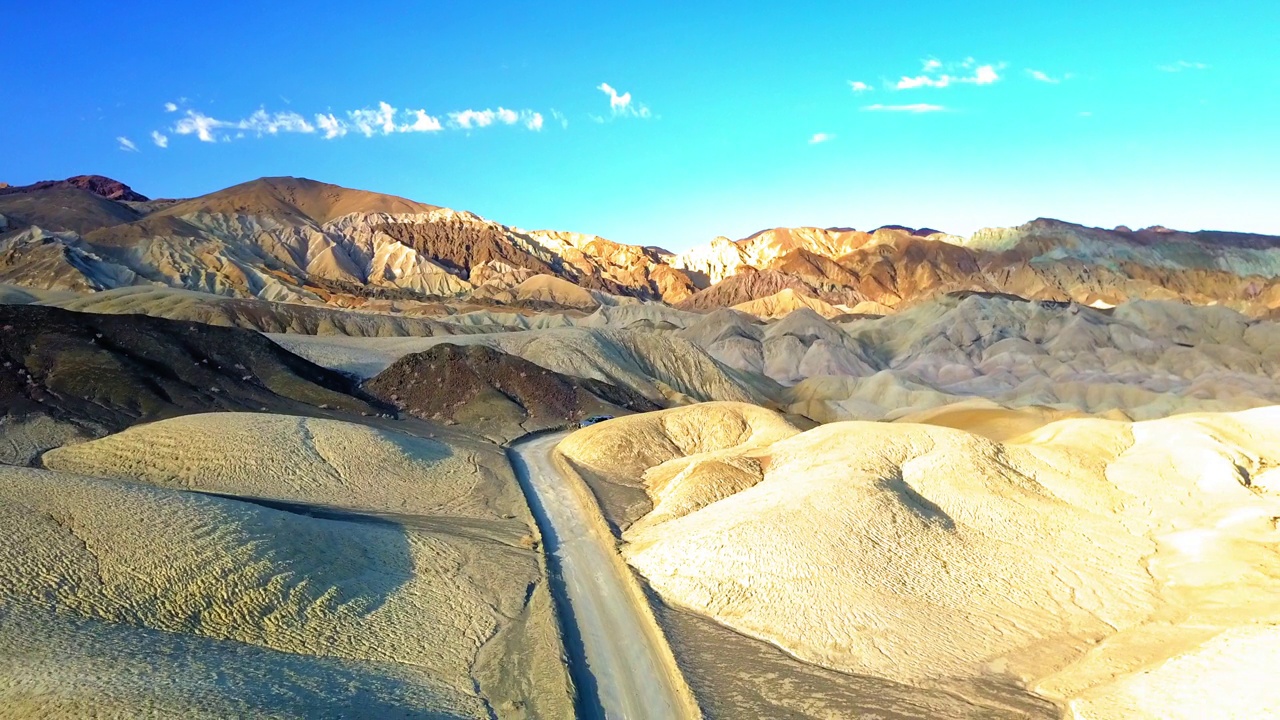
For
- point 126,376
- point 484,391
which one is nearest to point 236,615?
point 126,376

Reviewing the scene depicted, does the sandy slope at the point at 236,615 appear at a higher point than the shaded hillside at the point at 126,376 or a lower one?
lower

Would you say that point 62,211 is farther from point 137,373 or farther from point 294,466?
point 294,466

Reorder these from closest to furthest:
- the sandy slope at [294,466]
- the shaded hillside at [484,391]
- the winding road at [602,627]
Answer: the winding road at [602,627] → the sandy slope at [294,466] → the shaded hillside at [484,391]

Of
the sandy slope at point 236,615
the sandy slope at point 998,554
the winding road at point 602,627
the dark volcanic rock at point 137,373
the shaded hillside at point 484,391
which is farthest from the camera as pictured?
the shaded hillside at point 484,391

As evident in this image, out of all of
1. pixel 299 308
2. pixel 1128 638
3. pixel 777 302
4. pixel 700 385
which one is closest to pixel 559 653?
pixel 1128 638

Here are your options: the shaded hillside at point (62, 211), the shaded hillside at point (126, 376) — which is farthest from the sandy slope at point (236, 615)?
the shaded hillside at point (62, 211)

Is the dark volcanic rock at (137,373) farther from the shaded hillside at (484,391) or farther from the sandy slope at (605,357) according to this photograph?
the sandy slope at (605,357)
